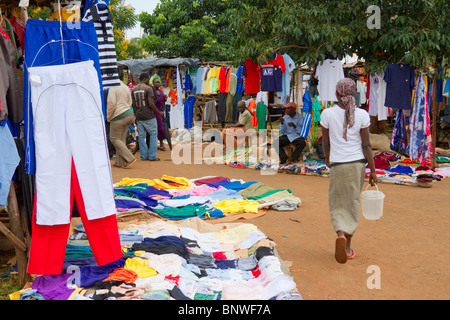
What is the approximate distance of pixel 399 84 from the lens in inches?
392

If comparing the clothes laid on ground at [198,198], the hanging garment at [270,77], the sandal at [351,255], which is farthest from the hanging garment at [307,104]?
the sandal at [351,255]

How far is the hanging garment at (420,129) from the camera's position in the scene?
999cm

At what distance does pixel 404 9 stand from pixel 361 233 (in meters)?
6.33

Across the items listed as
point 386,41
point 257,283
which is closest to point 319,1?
point 386,41

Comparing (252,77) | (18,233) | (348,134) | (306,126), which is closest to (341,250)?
(348,134)

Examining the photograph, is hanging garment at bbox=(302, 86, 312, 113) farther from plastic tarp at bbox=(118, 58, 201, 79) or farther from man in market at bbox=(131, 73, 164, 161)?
plastic tarp at bbox=(118, 58, 201, 79)

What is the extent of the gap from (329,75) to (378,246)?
5.62 metres

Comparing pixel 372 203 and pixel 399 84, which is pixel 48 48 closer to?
pixel 372 203

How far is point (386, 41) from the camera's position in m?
9.60

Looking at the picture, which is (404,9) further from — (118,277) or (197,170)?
(118,277)

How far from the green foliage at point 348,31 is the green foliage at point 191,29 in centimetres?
1003

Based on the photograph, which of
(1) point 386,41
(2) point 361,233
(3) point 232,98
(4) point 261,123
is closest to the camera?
(2) point 361,233

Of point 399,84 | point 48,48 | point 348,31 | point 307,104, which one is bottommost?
point 307,104

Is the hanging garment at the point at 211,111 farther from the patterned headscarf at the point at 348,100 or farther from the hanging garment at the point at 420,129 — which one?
the patterned headscarf at the point at 348,100
